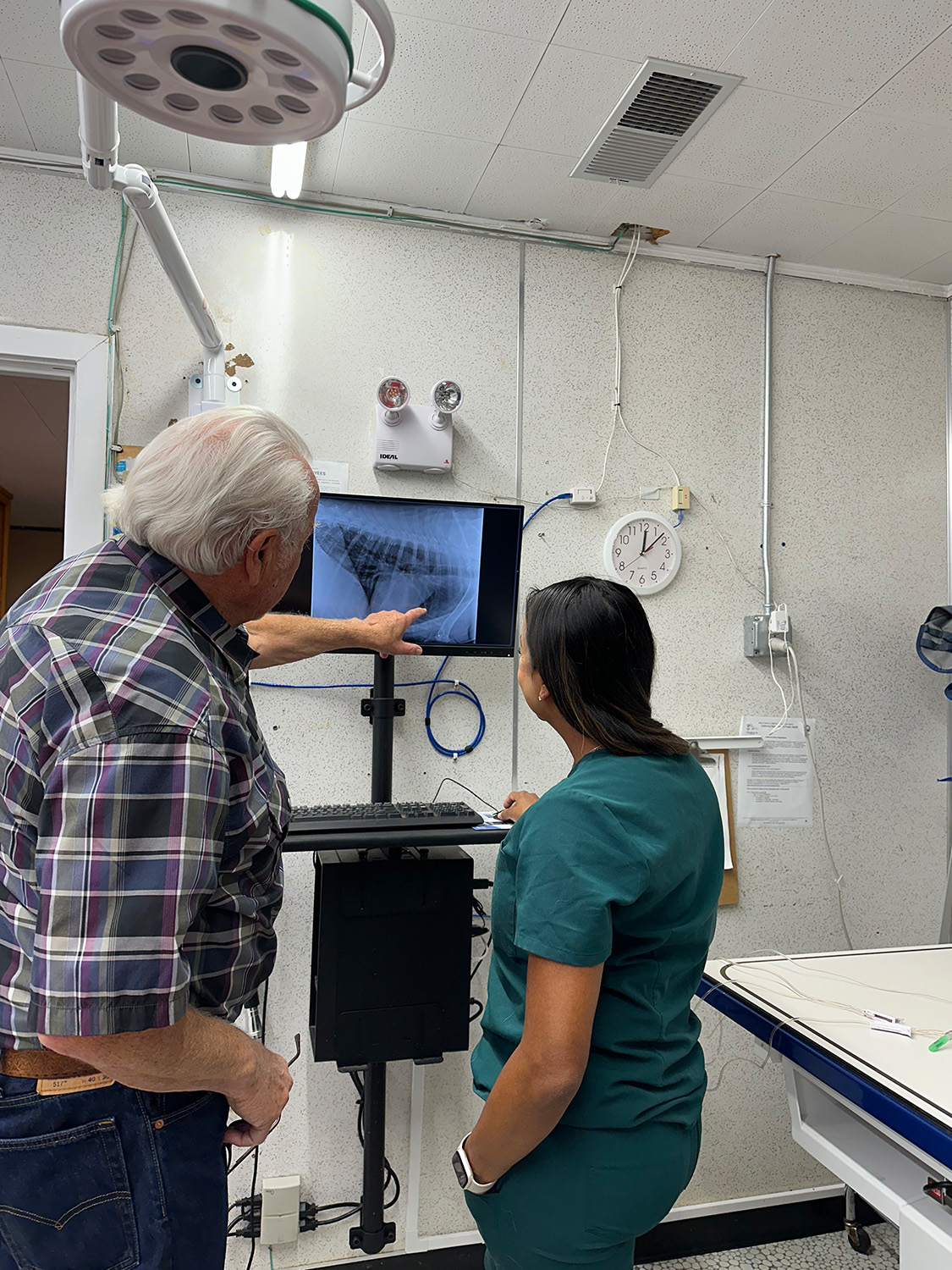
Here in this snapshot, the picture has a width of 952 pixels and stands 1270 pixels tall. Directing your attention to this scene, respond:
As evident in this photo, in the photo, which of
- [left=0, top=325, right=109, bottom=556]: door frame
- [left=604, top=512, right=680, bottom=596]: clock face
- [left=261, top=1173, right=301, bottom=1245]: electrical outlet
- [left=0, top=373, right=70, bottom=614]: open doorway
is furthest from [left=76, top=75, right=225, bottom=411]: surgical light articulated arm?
[left=261, top=1173, right=301, bottom=1245]: electrical outlet

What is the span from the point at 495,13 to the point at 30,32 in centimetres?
89

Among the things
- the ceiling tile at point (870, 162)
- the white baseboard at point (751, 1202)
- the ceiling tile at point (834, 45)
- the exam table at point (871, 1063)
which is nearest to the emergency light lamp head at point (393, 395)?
the ceiling tile at point (834, 45)

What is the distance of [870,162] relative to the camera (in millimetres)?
2008

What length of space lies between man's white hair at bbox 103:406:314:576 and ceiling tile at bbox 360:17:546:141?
1.10 metres

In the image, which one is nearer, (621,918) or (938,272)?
(621,918)

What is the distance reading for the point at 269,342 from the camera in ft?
7.06

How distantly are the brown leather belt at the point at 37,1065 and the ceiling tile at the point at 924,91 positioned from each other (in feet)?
7.12

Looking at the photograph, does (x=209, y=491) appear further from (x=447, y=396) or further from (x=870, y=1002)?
(x=870, y=1002)

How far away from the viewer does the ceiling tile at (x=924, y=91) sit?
1659 millimetres

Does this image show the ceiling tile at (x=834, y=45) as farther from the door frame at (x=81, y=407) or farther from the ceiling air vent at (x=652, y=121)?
the door frame at (x=81, y=407)

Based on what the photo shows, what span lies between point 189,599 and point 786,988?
146cm

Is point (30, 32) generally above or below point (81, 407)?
above

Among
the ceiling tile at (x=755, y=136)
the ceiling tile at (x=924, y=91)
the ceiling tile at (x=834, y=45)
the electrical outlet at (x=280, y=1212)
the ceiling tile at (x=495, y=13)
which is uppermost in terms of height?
the ceiling tile at (x=755, y=136)

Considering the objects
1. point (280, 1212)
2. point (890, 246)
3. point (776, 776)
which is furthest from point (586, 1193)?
point (890, 246)
